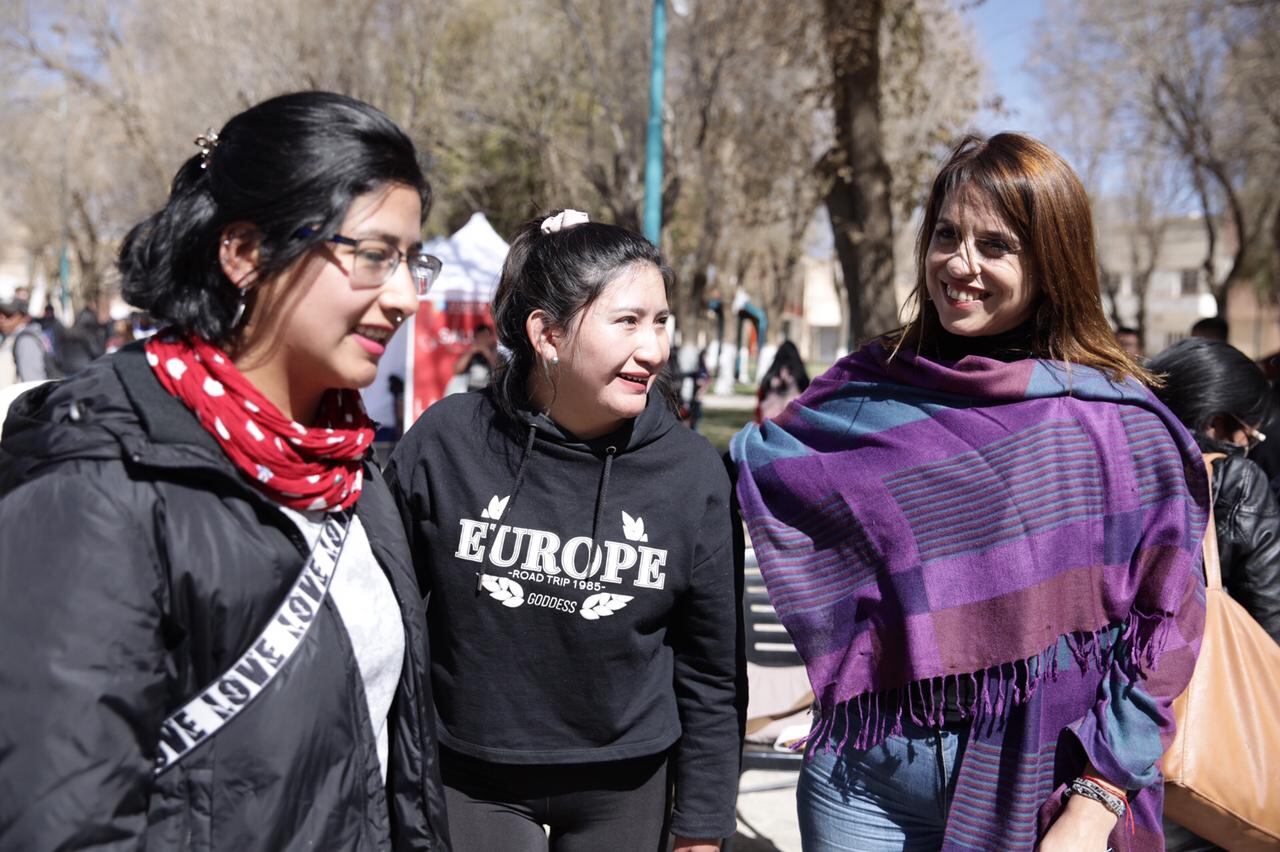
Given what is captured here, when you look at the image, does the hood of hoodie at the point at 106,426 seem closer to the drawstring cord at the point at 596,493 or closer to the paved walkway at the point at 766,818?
the drawstring cord at the point at 596,493

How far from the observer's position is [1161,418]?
6.48 ft

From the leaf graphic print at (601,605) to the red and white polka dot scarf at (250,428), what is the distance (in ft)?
2.21

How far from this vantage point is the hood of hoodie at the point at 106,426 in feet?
4.10

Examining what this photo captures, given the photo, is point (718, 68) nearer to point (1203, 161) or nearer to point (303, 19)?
point (303, 19)

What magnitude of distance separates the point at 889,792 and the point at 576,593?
695 millimetres

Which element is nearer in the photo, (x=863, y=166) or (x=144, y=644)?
(x=144, y=644)

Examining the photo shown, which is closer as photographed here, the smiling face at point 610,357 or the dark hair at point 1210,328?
the smiling face at point 610,357

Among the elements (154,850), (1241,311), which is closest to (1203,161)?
(154,850)

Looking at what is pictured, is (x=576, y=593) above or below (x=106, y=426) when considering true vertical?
below

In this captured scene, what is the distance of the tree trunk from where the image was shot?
9414mm

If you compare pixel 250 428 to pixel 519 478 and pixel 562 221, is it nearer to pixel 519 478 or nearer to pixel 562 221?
pixel 519 478

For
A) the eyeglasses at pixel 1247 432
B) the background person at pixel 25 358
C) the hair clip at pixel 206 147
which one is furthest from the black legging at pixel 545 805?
the background person at pixel 25 358

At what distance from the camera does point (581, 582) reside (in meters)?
2.05

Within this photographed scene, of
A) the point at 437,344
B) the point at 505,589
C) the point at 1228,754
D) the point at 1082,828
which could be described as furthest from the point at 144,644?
the point at 437,344
